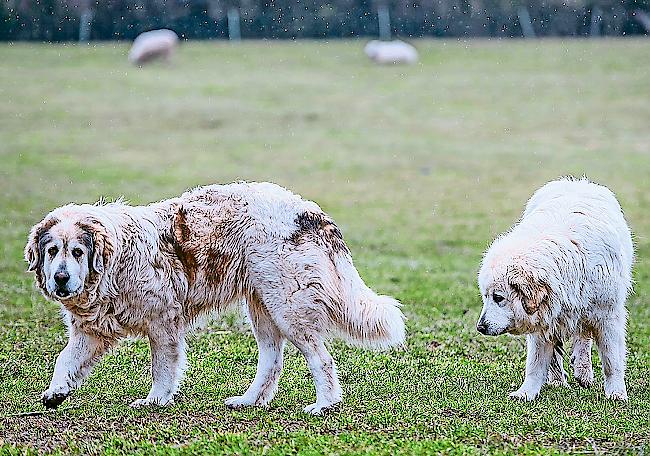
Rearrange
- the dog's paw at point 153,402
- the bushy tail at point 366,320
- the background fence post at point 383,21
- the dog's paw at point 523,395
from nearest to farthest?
the dog's paw at point 153,402 < the bushy tail at point 366,320 < the dog's paw at point 523,395 < the background fence post at point 383,21

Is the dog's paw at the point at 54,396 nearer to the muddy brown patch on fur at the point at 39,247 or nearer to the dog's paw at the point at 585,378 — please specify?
the muddy brown patch on fur at the point at 39,247

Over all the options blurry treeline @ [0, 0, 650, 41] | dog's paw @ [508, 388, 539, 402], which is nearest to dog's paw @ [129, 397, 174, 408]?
dog's paw @ [508, 388, 539, 402]

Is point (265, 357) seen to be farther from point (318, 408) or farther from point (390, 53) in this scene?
point (390, 53)

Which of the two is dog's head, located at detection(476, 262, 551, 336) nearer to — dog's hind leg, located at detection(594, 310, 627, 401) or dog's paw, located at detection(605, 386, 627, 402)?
dog's hind leg, located at detection(594, 310, 627, 401)

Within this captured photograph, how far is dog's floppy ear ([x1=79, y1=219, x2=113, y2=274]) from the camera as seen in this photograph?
6.49 meters

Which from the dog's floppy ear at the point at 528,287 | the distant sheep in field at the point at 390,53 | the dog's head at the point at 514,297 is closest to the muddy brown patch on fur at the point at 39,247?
the dog's head at the point at 514,297

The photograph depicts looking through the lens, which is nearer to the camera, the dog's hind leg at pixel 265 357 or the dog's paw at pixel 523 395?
the dog's hind leg at pixel 265 357

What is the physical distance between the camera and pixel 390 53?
114 ft

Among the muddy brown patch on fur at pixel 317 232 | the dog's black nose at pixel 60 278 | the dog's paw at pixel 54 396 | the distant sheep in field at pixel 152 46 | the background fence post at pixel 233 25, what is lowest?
the dog's paw at pixel 54 396

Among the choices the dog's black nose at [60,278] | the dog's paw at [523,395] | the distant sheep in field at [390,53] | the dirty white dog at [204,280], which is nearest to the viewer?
the dog's black nose at [60,278]

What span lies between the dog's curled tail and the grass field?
16.5 inches

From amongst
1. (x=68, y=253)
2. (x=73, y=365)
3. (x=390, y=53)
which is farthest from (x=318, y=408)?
(x=390, y=53)

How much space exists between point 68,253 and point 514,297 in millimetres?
2992

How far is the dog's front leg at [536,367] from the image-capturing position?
6.98 m
